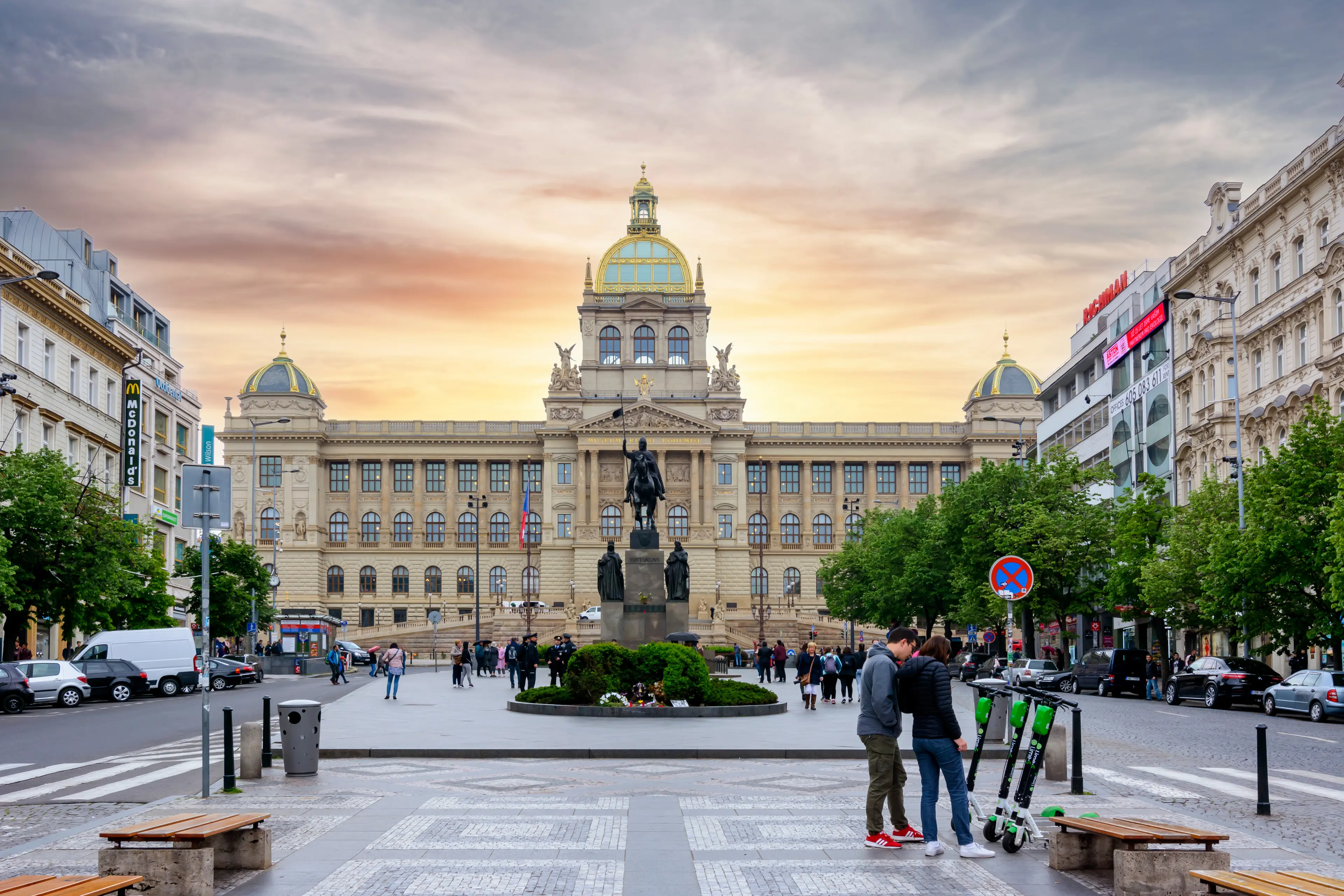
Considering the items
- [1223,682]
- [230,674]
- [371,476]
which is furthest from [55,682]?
[371,476]

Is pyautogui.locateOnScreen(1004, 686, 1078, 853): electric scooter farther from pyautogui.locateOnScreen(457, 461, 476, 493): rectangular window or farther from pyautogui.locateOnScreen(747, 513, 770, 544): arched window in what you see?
pyautogui.locateOnScreen(457, 461, 476, 493): rectangular window

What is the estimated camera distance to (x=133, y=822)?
14938 mm

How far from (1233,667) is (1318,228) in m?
18.4

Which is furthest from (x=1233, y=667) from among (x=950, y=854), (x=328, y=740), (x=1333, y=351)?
(x=950, y=854)

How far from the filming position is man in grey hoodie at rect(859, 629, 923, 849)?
13.5 metres

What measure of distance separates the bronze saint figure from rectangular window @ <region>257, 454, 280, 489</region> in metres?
93.3

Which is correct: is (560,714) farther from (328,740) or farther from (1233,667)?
(1233,667)

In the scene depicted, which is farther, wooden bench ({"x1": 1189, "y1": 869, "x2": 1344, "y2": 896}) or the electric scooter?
the electric scooter

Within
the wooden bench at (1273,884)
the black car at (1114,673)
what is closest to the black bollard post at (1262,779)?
the wooden bench at (1273,884)

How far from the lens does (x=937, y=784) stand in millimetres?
13055

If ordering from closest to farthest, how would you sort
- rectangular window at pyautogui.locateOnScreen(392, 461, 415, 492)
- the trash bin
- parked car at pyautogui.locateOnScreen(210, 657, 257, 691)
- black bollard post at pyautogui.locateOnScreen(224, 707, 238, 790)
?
black bollard post at pyautogui.locateOnScreen(224, 707, 238, 790) < the trash bin < parked car at pyautogui.locateOnScreen(210, 657, 257, 691) < rectangular window at pyautogui.locateOnScreen(392, 461, 415, 492)

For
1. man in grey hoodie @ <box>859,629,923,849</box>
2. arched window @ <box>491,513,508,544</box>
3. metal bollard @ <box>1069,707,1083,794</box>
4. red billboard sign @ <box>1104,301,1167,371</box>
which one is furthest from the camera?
arched window @ <box>491,513,508,544</box>

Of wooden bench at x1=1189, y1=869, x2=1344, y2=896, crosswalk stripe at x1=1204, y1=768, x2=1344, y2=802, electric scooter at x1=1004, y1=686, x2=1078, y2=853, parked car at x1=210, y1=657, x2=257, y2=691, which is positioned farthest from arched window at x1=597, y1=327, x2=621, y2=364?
wooden bench at x1=1189, y1=869, x2=1344, y2=896

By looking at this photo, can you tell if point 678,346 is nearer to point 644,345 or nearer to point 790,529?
point 644,345
